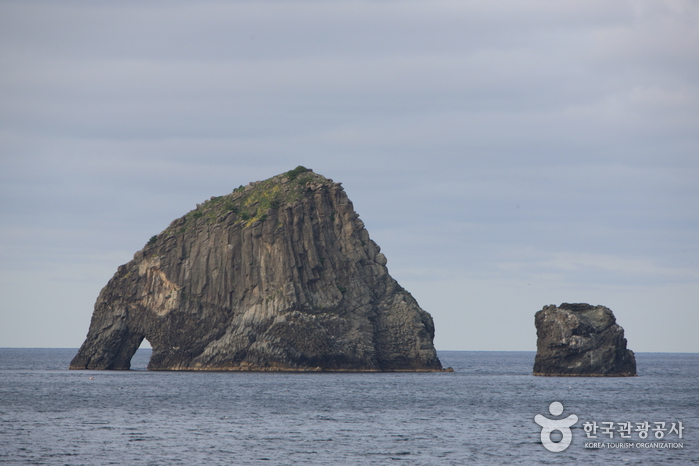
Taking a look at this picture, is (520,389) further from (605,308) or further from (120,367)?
(120,367)

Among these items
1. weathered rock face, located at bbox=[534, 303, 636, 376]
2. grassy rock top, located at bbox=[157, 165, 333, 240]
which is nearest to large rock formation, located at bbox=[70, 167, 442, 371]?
grassy rock top, located at bbox=[157, 165, 333, 240]

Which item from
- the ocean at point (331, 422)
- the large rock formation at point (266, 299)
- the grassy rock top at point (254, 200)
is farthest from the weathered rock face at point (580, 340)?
the grassy rock top at point (254, 200)

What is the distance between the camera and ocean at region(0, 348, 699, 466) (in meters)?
56.4

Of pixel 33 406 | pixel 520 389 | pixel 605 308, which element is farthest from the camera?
pixel 605 308

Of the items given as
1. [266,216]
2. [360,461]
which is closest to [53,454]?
[360,461]

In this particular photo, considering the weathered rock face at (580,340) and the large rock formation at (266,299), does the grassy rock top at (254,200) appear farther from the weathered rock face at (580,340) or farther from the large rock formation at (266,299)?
the weathered rock face at (580,340)

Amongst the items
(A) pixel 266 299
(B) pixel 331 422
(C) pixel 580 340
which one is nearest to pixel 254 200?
(A) pixel 266 299

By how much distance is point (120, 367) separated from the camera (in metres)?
143

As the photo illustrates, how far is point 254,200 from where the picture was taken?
143875mm

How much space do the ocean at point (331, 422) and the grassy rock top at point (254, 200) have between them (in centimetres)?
3287

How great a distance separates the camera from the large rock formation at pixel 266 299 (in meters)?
131

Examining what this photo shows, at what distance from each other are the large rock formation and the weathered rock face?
20.4 meters

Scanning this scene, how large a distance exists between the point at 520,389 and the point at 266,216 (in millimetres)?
50233

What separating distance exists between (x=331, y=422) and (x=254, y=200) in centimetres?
7559
